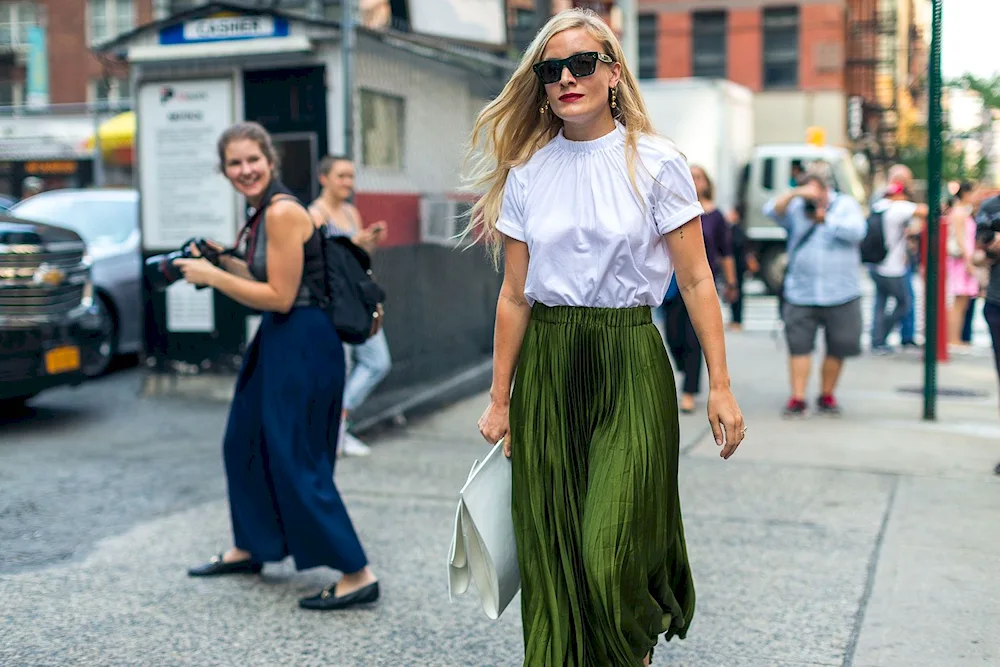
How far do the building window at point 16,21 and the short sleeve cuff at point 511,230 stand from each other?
121ft

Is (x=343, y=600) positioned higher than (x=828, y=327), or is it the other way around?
(x=828, y=327)

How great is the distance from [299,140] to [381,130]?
677 millimetres

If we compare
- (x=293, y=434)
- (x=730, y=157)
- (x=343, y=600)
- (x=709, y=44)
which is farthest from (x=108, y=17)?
(x=343, y=600)

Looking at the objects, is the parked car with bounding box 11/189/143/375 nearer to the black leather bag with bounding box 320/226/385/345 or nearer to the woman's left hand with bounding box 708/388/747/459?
the black leather bag with bounding box 320/226/385/345

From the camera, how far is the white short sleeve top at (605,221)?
10.2 ft

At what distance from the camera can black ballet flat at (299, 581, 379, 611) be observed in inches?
178

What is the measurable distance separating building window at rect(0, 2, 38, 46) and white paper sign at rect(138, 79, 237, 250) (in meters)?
30.2

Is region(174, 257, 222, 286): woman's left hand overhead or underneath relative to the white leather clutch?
overhead

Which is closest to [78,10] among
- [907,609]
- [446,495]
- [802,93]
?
[802,93]

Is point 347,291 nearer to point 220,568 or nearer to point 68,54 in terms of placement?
point 220,568

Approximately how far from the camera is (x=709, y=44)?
33.5 meters

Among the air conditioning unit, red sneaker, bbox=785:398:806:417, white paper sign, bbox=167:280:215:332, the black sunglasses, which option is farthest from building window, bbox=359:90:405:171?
the black sunglasses

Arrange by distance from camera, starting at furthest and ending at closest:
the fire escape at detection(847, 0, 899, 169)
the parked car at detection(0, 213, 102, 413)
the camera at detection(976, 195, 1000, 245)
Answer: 1. the fire escape at detection(847, 0, 899, 169)
2. the parked car at detection(0, 213, 102, 413)
3. the camera at detection(976, 195, 1000, 245)

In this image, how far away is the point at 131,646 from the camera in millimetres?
4133
